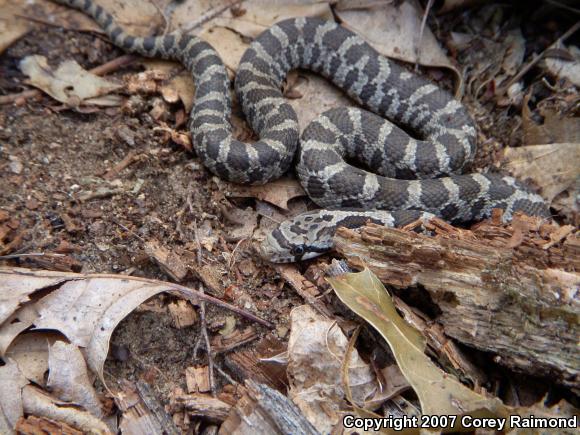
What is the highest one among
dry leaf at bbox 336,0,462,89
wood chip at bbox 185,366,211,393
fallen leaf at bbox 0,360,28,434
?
dry leaf at bbox 336,0,462,89

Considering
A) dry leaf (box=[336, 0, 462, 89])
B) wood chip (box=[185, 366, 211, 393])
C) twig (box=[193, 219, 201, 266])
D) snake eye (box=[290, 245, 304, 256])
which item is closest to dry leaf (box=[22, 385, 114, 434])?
wood chip (box=[185, 366, 211, 393])

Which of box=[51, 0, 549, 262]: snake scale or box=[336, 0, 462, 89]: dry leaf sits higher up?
box=[336, 0, 462, 89]: dry leaf

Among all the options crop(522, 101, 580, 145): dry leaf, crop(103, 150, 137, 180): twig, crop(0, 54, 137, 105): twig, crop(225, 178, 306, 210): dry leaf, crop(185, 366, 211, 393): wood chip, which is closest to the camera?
crop(185, 366, 211, 393): wood chip

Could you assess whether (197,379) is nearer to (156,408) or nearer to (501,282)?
(156,408)

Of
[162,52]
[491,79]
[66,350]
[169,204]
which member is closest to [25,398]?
[66,350]

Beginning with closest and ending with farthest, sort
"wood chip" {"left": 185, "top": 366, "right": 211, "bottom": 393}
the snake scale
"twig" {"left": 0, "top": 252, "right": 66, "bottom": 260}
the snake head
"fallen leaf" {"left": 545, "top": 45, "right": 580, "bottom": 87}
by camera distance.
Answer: "wood chip" {"left": 185, "top": 366, "right": 211, "bottom": 393}
"twig" {"left": 0, "top": 252, "right": 66, "bottom": 260}
the snake head
the snake scale
"fallen leaf" {"left": 545, "top": 45, "right": 580, "bottom": 87}

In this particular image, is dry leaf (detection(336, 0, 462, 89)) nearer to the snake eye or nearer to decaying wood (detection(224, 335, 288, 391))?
the snake eye
